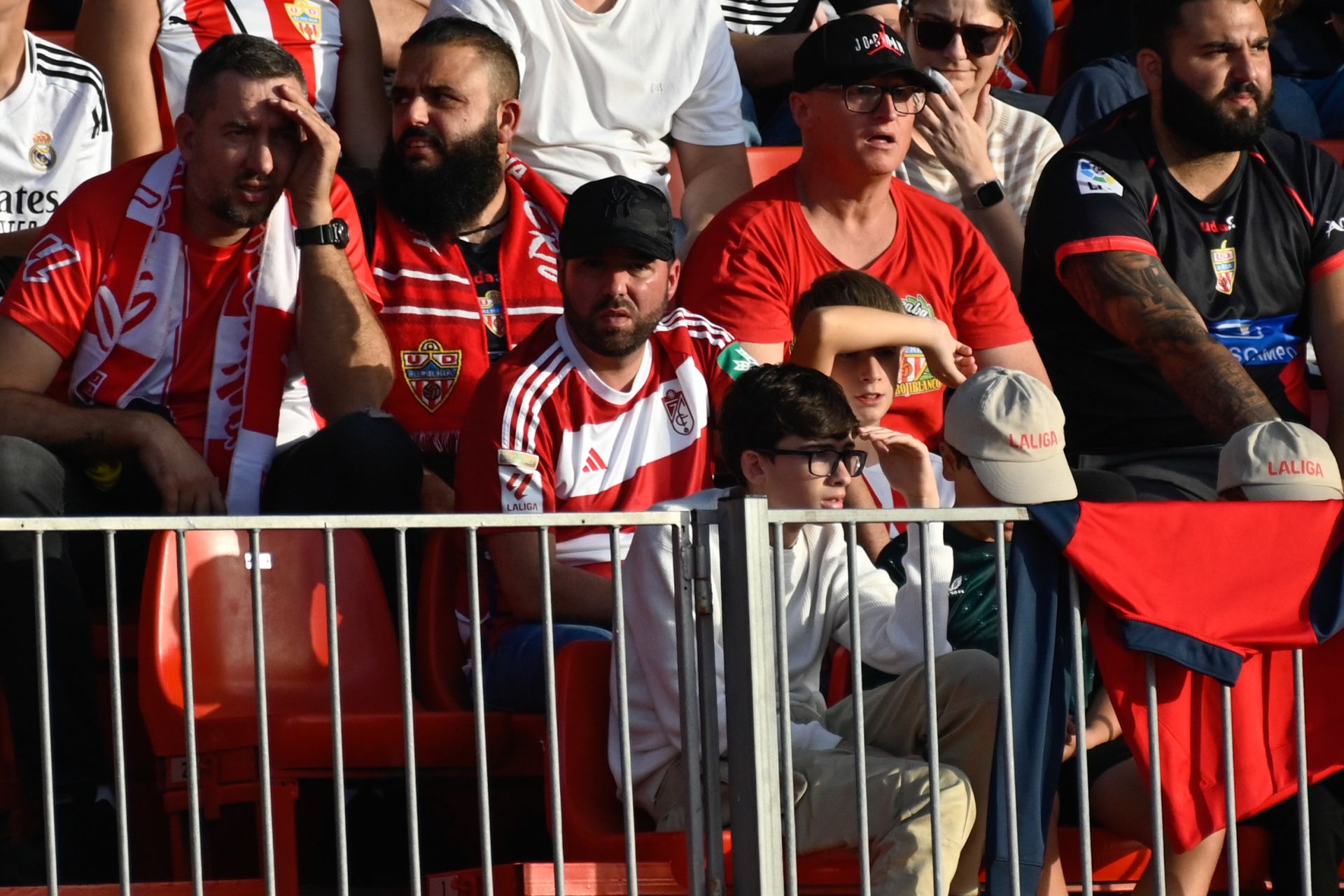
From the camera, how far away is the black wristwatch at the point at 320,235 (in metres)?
4.41

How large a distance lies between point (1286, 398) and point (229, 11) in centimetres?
331

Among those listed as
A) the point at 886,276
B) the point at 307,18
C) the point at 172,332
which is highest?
the point at 307,18

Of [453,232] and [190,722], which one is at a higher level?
[453,232]

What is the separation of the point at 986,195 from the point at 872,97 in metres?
0.72

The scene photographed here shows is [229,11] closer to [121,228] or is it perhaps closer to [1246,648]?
[121,228]

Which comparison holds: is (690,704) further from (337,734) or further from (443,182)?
(443,182)

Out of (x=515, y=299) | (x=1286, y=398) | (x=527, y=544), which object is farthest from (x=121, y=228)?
(x=1286, y=398)

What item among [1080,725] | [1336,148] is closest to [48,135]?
[1080,725]

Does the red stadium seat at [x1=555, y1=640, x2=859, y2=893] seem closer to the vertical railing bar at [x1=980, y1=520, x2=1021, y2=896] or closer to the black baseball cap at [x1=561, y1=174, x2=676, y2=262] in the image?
the vertical railing bar at [x1=980, y1=520, x2=1021, y2=896]

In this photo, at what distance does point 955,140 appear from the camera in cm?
562

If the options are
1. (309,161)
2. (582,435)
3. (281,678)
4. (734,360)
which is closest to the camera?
(281,678)

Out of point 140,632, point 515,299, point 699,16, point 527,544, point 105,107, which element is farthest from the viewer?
point 699,16

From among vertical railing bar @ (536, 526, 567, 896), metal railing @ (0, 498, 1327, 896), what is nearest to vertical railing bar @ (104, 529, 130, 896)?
metal railing @ (0, 498, 1327, 896)

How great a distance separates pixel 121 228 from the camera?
14.4 ft
